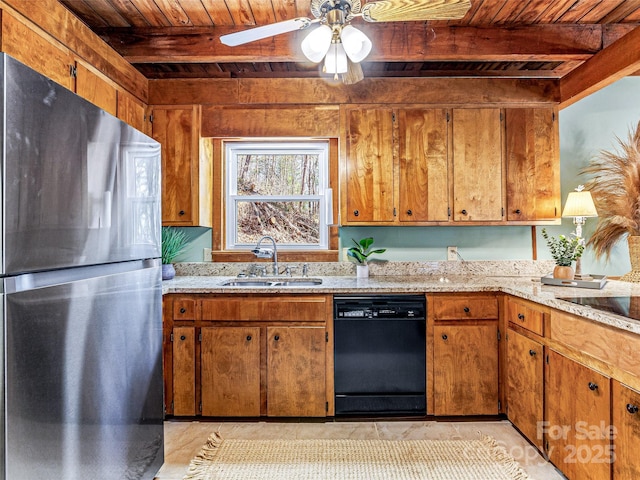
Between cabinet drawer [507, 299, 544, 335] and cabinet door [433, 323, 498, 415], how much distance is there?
0.19m

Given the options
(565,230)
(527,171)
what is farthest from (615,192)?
(527,171)

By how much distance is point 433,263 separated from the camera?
10.0 feet

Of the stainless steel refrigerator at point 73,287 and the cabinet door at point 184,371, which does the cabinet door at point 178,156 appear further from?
the stainless steel refrigerator at point 73,287

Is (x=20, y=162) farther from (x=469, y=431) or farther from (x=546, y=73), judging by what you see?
(x=546, y=73)

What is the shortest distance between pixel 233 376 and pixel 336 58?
195 cm

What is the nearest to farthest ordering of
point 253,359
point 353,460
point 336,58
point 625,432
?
point 625,432
point 336,58
point 353,460
point 253,359

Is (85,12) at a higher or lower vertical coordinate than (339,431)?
higher

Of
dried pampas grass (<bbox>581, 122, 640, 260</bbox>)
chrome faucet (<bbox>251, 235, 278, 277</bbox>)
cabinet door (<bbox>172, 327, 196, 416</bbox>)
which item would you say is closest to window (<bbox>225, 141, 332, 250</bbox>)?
chrome faucet (<bbox>251, 235, 278, 277</bbox>)

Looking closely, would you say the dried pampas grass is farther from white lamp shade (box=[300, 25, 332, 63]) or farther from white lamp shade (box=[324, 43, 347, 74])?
white lamp shade (box=[300, 25, 332, 63])

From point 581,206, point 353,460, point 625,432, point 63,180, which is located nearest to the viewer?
point 63,180

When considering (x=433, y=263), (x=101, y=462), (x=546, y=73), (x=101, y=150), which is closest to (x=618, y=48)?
(x=546, y=73)

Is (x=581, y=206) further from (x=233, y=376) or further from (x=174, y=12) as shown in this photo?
(x=174, y=12)

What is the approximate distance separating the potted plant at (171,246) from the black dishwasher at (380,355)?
1298mm

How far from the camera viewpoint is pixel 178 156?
2.83m
